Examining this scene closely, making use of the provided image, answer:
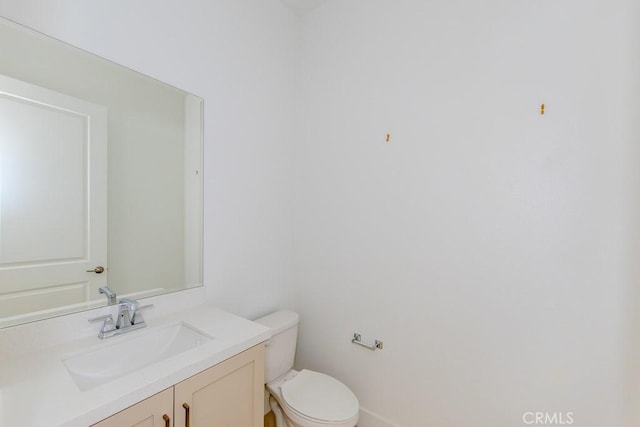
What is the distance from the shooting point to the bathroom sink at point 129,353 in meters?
0.94

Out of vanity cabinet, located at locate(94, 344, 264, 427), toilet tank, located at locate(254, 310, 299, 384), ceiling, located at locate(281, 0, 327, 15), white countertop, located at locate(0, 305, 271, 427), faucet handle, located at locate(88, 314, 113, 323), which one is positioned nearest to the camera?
white countertop, located at locate(0, 305, 271, 427)

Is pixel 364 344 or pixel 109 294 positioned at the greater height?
pixel 109 294

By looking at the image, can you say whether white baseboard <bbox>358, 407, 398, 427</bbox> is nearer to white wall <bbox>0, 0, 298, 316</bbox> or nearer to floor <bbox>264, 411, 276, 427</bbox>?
floor <bbox>264, 411, 276, 427</bbox>

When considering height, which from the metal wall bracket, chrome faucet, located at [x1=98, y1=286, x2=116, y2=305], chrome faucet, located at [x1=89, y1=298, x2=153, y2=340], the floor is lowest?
the floor

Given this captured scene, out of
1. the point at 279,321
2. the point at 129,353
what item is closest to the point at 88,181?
the point at 129,353

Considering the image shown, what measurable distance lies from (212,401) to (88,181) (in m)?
0.99

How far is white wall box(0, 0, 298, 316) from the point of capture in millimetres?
1122

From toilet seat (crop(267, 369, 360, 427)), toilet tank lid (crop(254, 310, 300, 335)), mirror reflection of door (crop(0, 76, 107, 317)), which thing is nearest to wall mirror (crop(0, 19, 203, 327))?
mirror reflection of door (crop(0, 76, 107, 317))

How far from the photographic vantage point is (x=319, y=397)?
4.82 ft

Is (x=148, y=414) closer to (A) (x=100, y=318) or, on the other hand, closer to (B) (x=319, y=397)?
(A) (x=100, y=318)

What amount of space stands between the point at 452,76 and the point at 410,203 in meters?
0.68

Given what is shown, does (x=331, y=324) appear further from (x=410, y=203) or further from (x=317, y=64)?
(x=317, y=64)

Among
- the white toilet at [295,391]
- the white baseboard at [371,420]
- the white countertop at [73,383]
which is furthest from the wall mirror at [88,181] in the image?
the white baseboard at [371,420]

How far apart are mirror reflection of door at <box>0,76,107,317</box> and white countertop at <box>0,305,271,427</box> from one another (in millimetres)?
168
